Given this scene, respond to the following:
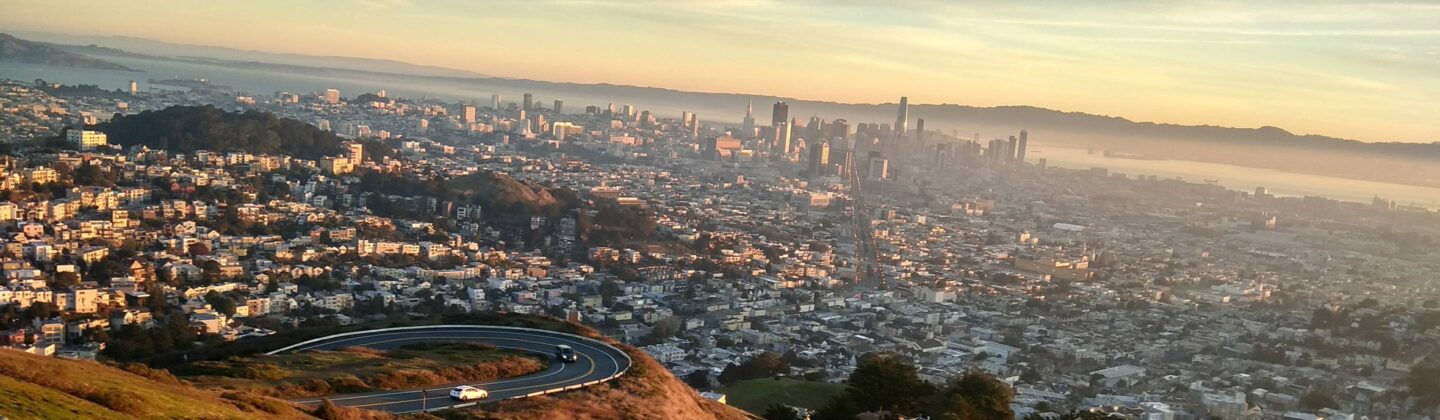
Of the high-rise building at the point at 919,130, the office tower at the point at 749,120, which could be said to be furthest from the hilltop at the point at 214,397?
the office tower at the point at 749,120

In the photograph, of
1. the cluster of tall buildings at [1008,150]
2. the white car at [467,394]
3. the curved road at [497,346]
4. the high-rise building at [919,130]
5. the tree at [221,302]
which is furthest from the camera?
the high-rise building at [919,130]

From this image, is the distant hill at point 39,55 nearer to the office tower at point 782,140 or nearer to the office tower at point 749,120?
the office tower at point 749,120

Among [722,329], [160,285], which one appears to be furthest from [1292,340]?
[160,285]

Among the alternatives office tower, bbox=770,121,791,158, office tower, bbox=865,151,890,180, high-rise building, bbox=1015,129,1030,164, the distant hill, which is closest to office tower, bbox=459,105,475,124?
office tower, bbox=770,121,791,158

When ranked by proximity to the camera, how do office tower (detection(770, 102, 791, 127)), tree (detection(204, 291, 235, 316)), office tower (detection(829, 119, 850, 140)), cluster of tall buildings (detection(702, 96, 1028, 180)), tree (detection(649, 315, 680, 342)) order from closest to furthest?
A: 1. tree (detection(204, 291, 235, 316))
2. tree (detection(649, 315, 680, 342))
3. cluster of tall buildings (detection(702, 96, 1028, 180))
4. office tower (detection(829, 119, 850, 140))
5. office tower (detection(770, 102, 791, 127))

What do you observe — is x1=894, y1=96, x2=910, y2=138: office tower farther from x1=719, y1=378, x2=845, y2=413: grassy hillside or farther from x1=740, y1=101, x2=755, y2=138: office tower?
x1=719, y1=378, x2=845, y2=413: grassy hillside

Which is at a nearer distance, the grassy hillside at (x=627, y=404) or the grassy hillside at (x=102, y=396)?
the grassy hillside at (x=102, y=396)

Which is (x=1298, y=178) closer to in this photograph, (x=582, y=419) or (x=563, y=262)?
(x=563, y=262)
